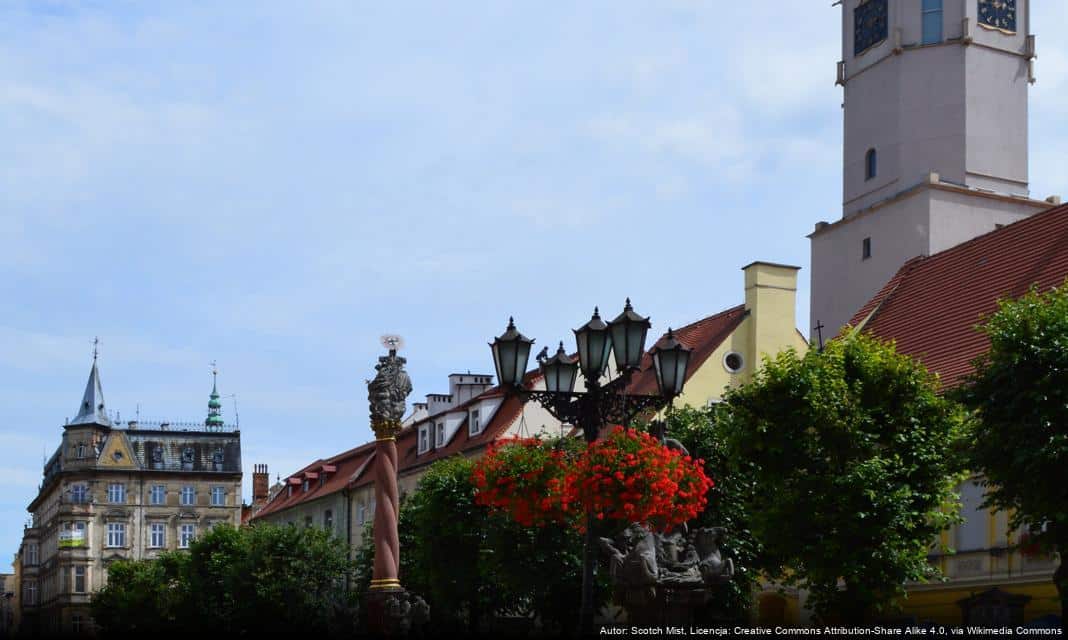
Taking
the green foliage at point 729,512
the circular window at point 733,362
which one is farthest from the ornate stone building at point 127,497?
the green foliage at point 729,512

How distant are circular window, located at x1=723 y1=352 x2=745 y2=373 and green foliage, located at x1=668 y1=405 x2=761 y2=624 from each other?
14897 mm

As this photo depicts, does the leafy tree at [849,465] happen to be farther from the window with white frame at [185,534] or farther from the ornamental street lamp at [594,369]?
the window with white frame at [185,534]

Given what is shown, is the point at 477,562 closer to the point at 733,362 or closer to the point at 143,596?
the point at 733,362

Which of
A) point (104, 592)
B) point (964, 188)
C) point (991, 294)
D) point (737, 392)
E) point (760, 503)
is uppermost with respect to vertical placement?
point (964, 188)

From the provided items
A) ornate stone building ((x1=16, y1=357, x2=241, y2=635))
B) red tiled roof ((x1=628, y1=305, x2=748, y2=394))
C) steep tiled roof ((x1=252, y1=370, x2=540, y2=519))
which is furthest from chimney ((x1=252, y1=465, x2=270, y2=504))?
red tiled roof ((x1=628, y1=305, x2=748, y2=394))

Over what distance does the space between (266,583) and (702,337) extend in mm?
22787

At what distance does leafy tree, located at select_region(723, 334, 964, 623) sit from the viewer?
3450cm

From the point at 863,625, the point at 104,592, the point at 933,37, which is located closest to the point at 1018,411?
the point at 863,625

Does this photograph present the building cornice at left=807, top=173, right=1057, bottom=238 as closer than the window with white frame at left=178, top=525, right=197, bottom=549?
Yes

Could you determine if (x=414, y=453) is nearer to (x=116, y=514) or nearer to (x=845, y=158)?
(x=845, y=158)

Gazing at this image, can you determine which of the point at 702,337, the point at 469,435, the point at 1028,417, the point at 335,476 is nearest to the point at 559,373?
the point at 1028,417

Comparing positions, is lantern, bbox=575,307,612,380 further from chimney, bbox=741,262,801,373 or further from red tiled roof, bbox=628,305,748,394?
chimney, bbox=741,262,801,373

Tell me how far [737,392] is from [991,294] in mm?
14398

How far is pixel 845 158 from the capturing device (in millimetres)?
65812
